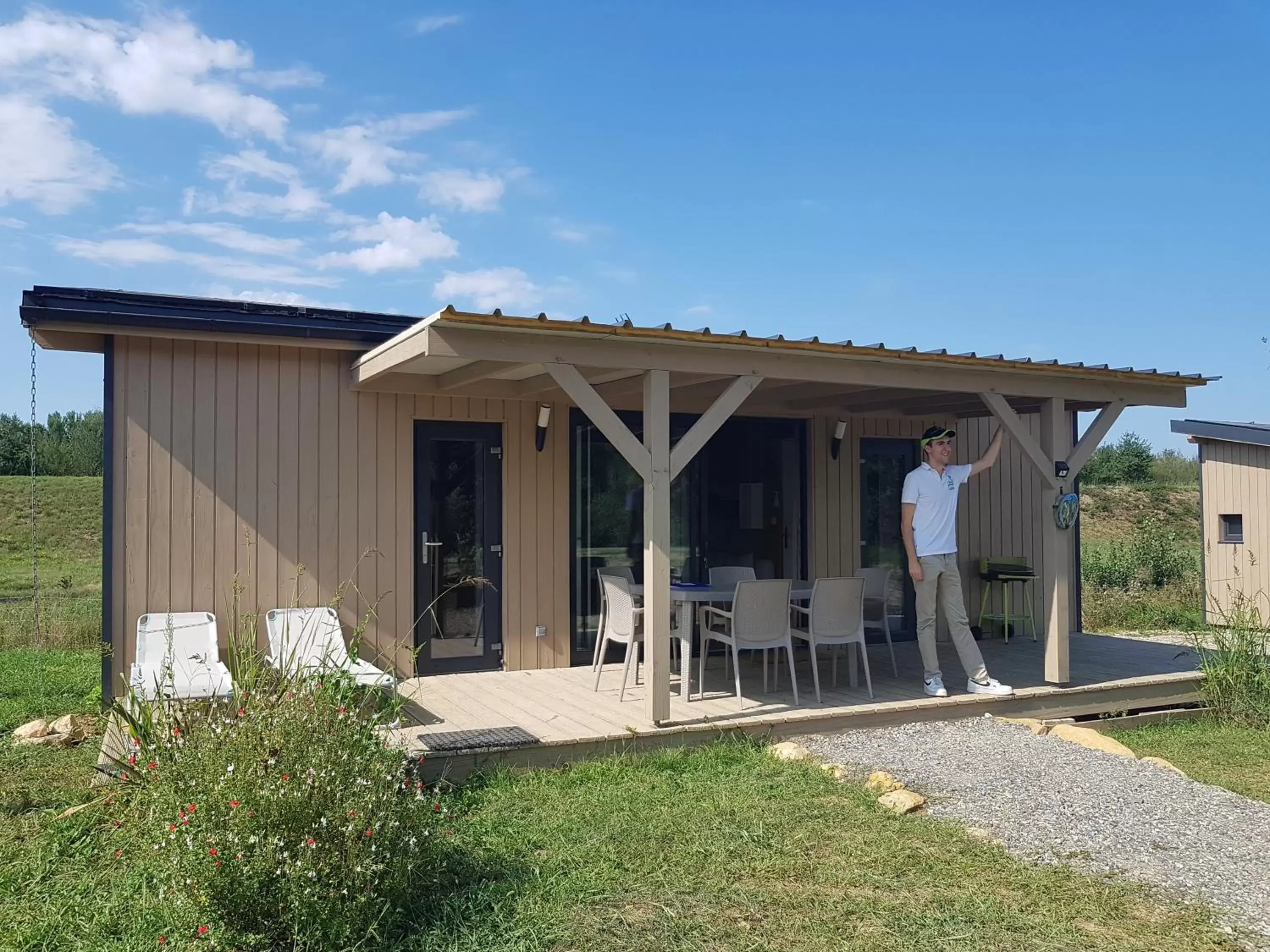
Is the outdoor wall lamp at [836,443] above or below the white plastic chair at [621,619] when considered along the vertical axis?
above

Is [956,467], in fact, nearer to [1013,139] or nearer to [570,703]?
[570,703]

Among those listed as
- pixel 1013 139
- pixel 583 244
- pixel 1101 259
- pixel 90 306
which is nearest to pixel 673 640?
pixel 90 306

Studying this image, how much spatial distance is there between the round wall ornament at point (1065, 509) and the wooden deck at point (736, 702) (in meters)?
1.12

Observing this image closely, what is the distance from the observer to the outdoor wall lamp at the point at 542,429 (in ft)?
25.2

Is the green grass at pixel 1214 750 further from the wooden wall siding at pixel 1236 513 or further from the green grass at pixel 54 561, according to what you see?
the green grass at pixel 54 561

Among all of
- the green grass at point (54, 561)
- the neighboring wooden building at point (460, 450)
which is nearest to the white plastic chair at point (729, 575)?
the neighboring wooden building at point (460, 450)

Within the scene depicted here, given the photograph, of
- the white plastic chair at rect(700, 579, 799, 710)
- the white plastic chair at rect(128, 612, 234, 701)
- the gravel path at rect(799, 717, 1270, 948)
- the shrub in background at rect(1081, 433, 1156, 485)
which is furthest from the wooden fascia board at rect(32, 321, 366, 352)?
the shrub in background at rect(1081, 433, 1156, 485)

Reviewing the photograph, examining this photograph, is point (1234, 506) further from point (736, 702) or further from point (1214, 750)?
point (736, 702)

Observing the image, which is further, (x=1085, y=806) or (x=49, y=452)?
(x=49, y=452)

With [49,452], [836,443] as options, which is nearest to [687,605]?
[836,443]

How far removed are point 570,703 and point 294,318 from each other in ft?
10.2

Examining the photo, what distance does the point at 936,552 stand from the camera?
6543mm

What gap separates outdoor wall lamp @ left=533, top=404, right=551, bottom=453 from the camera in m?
7.70

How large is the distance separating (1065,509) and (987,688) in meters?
1.41
